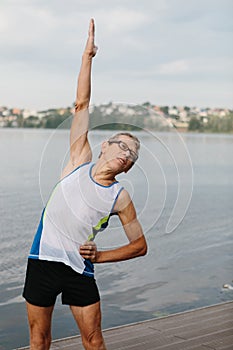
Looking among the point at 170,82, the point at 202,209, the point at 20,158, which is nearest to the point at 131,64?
the point at 170,82

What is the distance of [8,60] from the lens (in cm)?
1961

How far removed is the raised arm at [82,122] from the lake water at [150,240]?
0.03m

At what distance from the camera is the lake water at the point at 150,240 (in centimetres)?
197

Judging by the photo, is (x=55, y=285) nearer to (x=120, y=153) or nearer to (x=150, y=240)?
(x=120, y=153)

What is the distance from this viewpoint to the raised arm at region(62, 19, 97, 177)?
1.93m

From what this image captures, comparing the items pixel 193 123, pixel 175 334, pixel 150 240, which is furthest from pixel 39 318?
pixel 193 123

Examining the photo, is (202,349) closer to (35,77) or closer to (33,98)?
(35,77)

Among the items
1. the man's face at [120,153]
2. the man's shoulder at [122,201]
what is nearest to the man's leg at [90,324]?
the man's shoulder at [122,201]

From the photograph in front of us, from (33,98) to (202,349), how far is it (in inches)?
741

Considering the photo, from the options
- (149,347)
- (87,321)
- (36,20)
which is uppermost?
(36,20)

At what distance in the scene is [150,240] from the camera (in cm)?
752

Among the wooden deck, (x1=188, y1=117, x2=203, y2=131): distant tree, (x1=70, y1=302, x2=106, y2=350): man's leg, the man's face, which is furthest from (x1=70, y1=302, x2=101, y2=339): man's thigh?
(x1=188, y1=117, x2=203, y2=131): distant tree

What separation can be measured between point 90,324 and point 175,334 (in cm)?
104

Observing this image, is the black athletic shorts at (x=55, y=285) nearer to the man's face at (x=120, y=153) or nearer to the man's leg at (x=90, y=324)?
the man's leg at (x=90, y=324)
